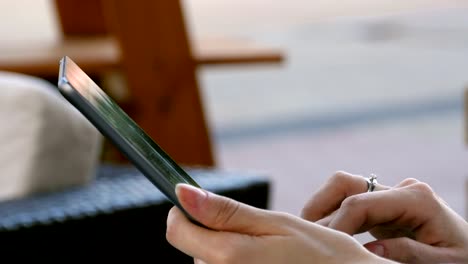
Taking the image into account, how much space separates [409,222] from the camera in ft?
2.72

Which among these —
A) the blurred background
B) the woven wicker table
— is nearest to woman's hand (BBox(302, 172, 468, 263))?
the woven wicker table

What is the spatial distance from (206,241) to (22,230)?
3.09 feet

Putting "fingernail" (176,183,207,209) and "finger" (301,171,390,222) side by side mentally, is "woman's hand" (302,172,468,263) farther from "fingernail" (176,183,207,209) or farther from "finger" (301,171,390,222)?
"fingernail" (176,183,207,209)

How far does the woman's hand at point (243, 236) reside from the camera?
64cm

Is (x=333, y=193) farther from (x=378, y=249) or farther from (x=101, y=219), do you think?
(x=101, y=219)

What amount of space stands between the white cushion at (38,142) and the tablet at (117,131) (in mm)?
1062

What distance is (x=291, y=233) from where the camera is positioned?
648mm

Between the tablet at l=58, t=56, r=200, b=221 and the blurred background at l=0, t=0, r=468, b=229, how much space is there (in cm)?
442

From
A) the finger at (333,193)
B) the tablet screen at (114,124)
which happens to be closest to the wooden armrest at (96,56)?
the finger at (333,193)

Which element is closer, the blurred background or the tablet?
the tablet

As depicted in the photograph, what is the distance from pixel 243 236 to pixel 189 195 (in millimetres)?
44

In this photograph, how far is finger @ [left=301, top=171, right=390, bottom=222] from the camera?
2.83 feet

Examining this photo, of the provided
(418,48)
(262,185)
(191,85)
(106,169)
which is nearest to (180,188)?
(262,185)

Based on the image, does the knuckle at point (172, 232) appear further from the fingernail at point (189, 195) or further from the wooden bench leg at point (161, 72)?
the wooden bench leg at point (161, 72)
